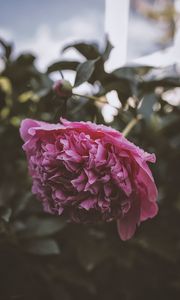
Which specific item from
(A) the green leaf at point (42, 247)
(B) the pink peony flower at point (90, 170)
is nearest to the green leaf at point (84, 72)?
(B) the pink peony flower at point (90, 170)

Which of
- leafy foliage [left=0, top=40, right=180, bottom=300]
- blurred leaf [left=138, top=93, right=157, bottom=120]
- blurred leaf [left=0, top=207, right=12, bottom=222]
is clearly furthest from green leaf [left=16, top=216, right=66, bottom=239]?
blurred leaf [left=138, top=93, right=157, bottom=120]

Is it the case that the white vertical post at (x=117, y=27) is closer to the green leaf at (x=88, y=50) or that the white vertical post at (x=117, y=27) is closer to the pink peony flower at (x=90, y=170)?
the green leaf at (x=88, y=50)

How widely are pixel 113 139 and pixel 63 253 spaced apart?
0.58 meters

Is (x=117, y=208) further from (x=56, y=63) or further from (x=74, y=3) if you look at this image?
(x=74, y=3)

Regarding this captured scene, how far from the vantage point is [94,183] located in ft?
1.97

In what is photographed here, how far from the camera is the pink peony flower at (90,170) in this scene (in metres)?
0.59

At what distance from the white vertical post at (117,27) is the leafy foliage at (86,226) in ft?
0.23

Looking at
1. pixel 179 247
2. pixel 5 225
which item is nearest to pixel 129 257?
pixel 179 247

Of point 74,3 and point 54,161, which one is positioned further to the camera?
point 74,3

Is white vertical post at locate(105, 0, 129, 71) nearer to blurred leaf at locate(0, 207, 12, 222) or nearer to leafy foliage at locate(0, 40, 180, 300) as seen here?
leafy foliage at locate(0, 40, 180, 300)

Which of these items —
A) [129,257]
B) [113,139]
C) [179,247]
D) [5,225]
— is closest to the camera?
[113,139]

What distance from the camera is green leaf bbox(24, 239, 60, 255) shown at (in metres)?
0.86

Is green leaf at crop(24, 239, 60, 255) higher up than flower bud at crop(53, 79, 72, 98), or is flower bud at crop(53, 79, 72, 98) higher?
flower bud at crop(53, 79, 72, 98)

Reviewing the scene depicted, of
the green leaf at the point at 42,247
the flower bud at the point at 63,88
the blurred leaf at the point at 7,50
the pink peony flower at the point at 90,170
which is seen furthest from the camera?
the blurred leaf at the point at 7,50
